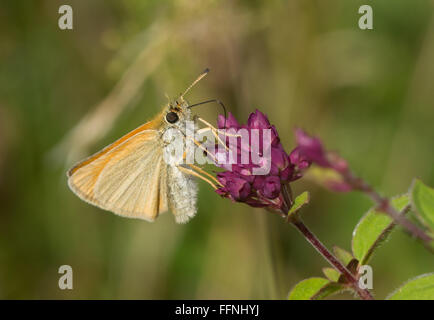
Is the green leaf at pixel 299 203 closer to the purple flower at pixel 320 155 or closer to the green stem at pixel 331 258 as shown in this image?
the green stem at pixel 331 258

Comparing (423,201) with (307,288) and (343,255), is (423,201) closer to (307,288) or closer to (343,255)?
(343,255)

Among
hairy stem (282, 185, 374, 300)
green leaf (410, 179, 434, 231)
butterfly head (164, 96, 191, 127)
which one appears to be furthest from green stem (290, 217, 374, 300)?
butterfly head (164, 96, 191, 127)

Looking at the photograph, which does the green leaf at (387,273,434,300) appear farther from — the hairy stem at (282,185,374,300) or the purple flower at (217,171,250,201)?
the purple flower at (217,171,250,201)

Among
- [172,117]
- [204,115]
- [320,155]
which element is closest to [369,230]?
[320,155]

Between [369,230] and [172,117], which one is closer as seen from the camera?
[369,230]

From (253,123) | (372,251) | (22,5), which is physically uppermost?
(22,5)
